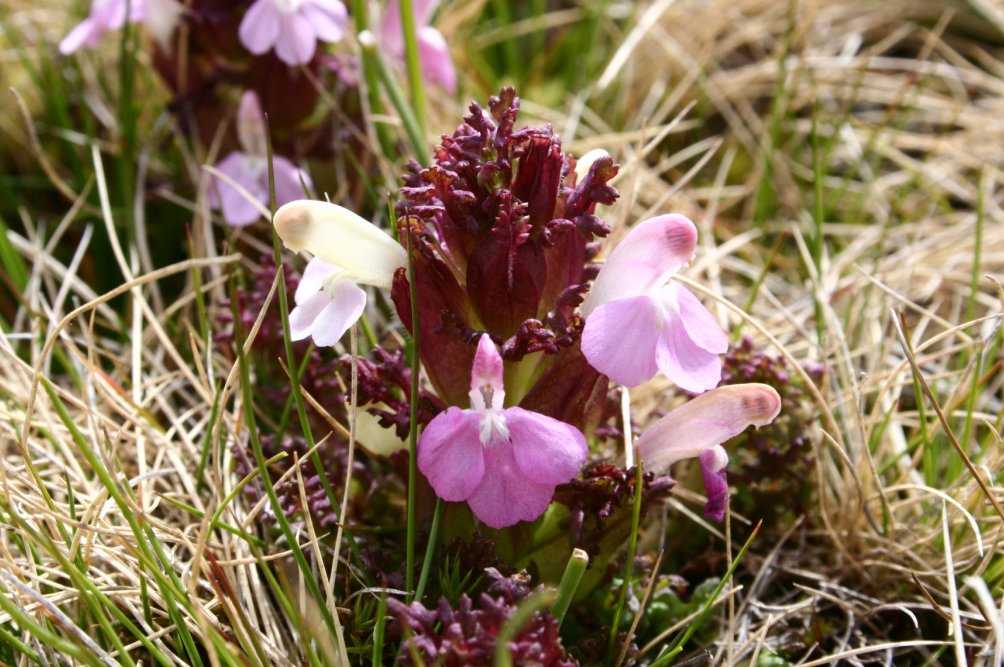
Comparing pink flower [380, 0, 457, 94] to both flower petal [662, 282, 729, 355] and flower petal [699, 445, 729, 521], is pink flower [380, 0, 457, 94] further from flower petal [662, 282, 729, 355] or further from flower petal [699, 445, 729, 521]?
flower petal [699, 445, 729, 521]

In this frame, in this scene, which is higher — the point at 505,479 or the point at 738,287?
the point at 505,479

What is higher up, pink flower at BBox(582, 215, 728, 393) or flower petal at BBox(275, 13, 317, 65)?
flower petal at BBox(275, 13, 317, 65)

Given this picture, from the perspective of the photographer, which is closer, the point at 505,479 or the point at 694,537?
the point at 505,479

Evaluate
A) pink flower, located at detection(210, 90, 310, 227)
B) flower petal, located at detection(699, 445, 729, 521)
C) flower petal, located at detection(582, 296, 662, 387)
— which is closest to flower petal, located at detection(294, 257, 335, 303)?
flower petal, located at detection(582, 296, 662, 387)

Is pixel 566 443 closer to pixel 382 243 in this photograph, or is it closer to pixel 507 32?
pixel 382 243

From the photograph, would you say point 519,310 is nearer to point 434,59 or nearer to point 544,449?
point 544,449

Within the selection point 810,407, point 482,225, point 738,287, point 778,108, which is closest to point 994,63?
point 778,108

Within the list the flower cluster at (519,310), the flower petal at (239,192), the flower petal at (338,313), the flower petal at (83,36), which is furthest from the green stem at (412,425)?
the flower petal at (83,36)
